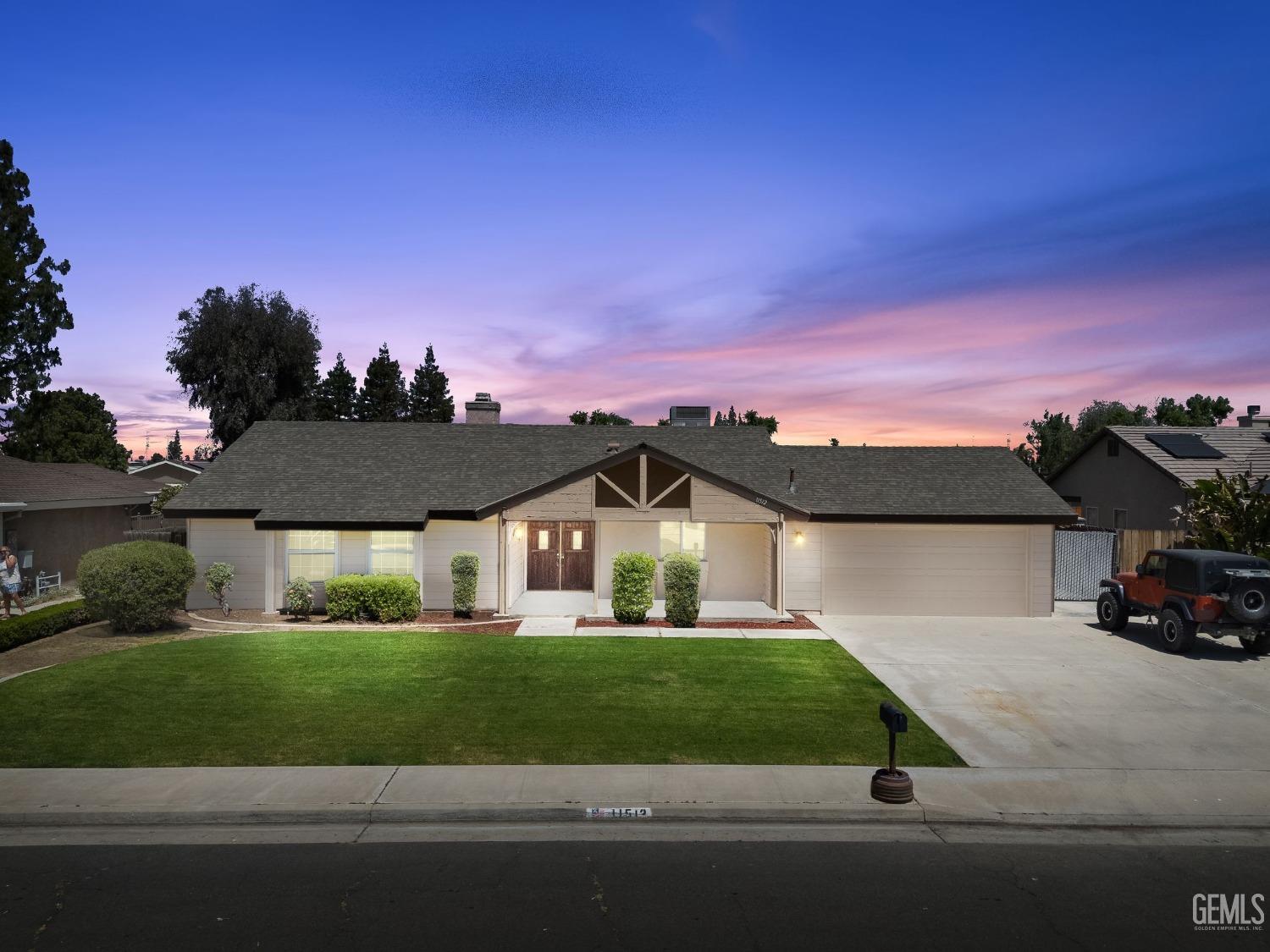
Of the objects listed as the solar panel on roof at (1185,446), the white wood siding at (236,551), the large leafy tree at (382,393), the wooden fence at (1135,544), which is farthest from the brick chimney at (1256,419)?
the large leafy tree at (382,393)

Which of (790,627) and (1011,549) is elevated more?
(1011,549)

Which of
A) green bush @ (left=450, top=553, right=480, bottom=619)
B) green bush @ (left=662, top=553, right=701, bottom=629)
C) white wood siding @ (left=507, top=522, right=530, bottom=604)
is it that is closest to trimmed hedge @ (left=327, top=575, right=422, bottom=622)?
green bush @ (left=450, top=553, right=480, bottom=619)

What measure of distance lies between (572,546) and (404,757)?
45.8 ft

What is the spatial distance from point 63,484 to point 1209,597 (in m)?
32.6

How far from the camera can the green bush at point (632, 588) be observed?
59.2 ft

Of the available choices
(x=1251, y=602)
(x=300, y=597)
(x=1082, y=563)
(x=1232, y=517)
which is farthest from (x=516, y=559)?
(x=1232, y=517)

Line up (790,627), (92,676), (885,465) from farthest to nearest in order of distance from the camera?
(885,465)
(790,627)
(92,676)

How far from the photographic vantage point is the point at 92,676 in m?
13.1

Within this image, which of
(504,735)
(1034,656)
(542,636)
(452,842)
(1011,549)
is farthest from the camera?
(1011,549)

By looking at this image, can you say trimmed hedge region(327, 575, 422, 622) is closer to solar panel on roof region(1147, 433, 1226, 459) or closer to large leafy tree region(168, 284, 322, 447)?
solar panel on roof region(1147, 433, 1226, 459)

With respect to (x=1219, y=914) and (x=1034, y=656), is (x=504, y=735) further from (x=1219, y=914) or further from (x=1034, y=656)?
(x=1034, y=656)

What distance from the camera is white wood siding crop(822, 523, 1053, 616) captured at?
20109mm

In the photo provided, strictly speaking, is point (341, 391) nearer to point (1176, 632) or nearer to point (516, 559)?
point (516, 559)

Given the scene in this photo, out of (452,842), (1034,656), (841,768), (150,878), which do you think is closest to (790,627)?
(1034,656)
